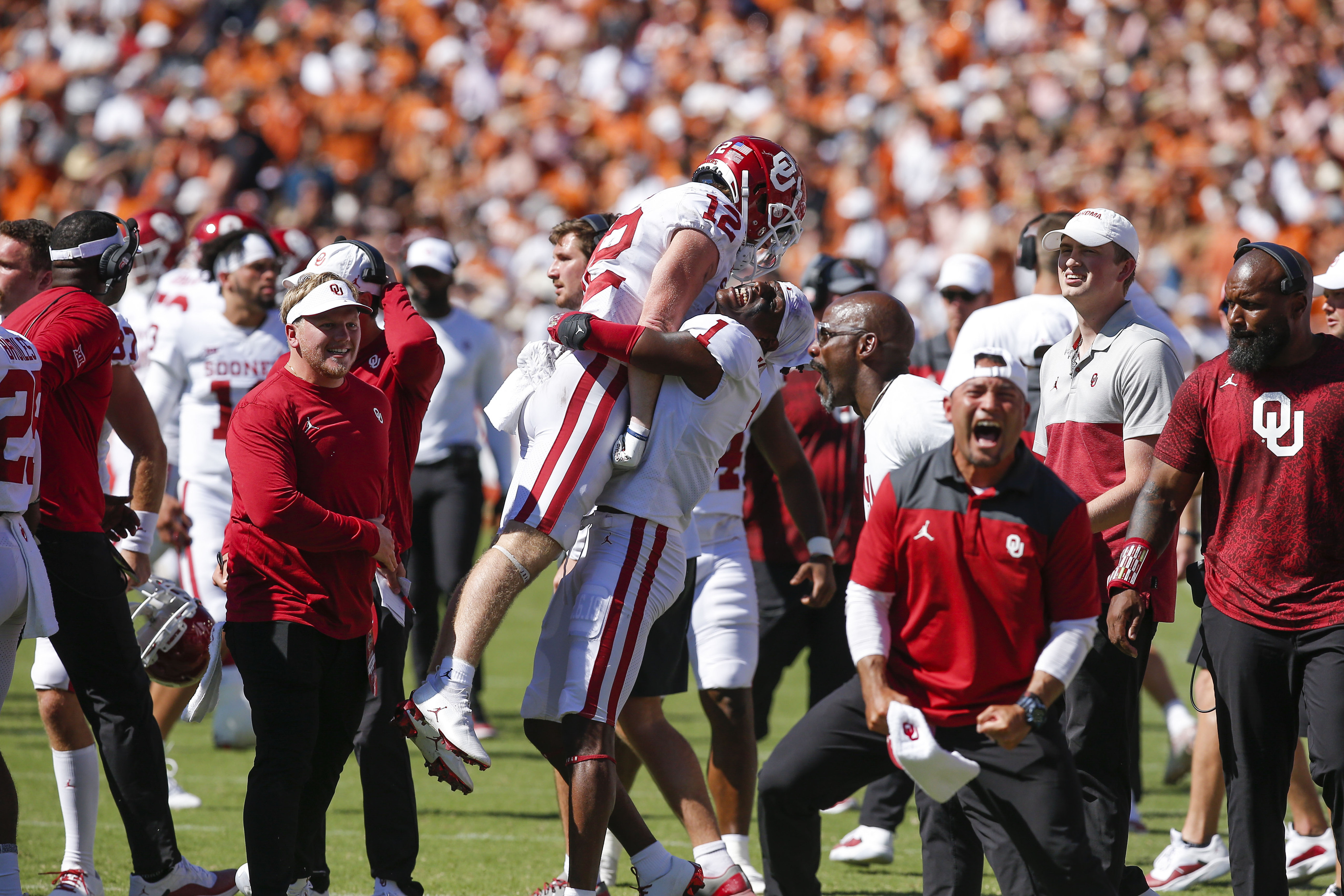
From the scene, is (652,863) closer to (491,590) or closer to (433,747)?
(433,747)

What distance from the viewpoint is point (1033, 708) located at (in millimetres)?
3904

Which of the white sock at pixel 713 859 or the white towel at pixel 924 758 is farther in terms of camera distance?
the white sock at pixel 713 859

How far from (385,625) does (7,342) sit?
1543 mm

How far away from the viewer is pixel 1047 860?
3.98 m

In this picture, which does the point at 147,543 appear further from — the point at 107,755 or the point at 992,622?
the point at 992,622

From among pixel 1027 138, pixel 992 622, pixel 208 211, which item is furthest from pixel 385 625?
pixel 1027 138

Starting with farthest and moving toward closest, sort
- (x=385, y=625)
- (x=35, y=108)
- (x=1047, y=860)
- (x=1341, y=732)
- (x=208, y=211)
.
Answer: (x=35, y=108) < (x=208, y=211) < (x=385, y=625) < (x=1341, y=732) < (x=1047, y=860)

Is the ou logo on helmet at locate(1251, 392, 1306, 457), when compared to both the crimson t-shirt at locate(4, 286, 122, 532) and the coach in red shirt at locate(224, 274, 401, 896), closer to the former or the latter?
the coach in red shirt at locate(224, 274, 401, 896)

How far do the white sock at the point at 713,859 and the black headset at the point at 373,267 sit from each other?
7.34 ft

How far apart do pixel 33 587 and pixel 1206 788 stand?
14.4 ft

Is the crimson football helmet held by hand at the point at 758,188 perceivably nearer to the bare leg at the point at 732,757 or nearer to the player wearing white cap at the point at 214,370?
the bare leg at the point at 732,757

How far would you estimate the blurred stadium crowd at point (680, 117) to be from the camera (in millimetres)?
17375

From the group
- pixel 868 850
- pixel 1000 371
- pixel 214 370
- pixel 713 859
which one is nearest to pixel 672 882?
pixel 713 859

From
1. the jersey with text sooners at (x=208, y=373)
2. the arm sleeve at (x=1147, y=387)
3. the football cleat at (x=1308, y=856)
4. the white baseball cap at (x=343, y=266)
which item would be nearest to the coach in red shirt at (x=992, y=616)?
the arm sleeve at (x=1147, y=387)
